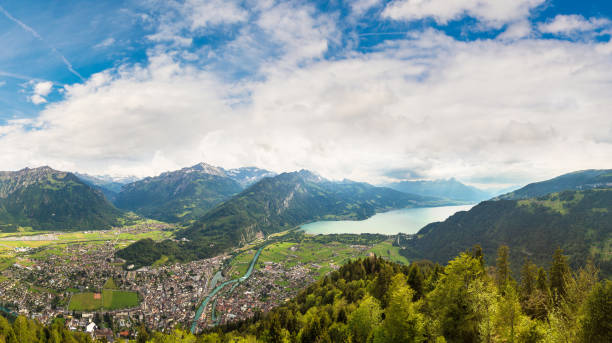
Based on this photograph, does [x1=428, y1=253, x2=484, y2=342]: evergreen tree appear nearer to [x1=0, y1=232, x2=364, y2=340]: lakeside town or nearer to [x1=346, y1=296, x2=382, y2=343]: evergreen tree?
[x1=346, y1=296, x2=382, y2=343]: evergreen tree

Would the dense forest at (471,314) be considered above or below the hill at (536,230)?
above

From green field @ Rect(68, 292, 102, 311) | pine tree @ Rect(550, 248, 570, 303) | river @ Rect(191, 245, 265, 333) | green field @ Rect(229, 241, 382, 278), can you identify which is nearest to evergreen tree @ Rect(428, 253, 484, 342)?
pine tree @ Rect(550, 248, 570, 303)

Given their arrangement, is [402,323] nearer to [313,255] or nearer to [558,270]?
[558,270]

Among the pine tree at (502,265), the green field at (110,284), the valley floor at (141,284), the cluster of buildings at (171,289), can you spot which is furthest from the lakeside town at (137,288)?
the pine tree at (502,265)

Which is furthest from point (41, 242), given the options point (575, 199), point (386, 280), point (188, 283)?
point (575, 199)

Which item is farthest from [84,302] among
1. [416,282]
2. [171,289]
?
[416,282]

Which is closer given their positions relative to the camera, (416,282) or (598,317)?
(598,317)

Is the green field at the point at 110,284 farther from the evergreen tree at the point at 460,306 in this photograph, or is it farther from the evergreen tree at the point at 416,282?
the evergreen tree at the point at 460,306
